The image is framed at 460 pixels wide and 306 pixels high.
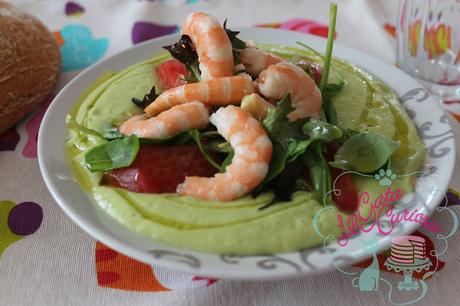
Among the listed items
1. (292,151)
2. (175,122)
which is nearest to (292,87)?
(292,151)

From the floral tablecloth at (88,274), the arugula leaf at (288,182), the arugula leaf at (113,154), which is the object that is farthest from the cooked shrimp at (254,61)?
the floral tablecloth at (88,274)

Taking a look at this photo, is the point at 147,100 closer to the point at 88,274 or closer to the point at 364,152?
the point at 88,274

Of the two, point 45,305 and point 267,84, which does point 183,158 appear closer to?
point 267,84

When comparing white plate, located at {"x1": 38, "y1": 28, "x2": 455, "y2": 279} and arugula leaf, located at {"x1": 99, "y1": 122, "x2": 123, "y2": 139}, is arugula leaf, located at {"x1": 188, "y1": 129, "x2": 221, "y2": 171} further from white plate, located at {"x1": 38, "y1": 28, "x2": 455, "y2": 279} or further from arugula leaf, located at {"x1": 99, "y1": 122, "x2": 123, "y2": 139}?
white plate, located at {"x1": 38, "y1": 28, "x2": 455, "y2": 279}

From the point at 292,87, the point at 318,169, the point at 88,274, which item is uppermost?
the point at 292,87

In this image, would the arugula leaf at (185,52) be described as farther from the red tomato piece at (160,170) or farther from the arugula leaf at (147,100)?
the red tomato piece at (160,170)

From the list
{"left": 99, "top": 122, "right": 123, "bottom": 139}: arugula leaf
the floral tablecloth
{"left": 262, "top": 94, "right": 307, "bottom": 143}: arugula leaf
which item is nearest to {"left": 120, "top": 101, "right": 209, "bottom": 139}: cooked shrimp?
{"left": 99, "top": 122, "right": 123, "bottom": 139}: arugula leaf

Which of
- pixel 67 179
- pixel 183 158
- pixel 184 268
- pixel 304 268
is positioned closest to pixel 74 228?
pixel 67 179
